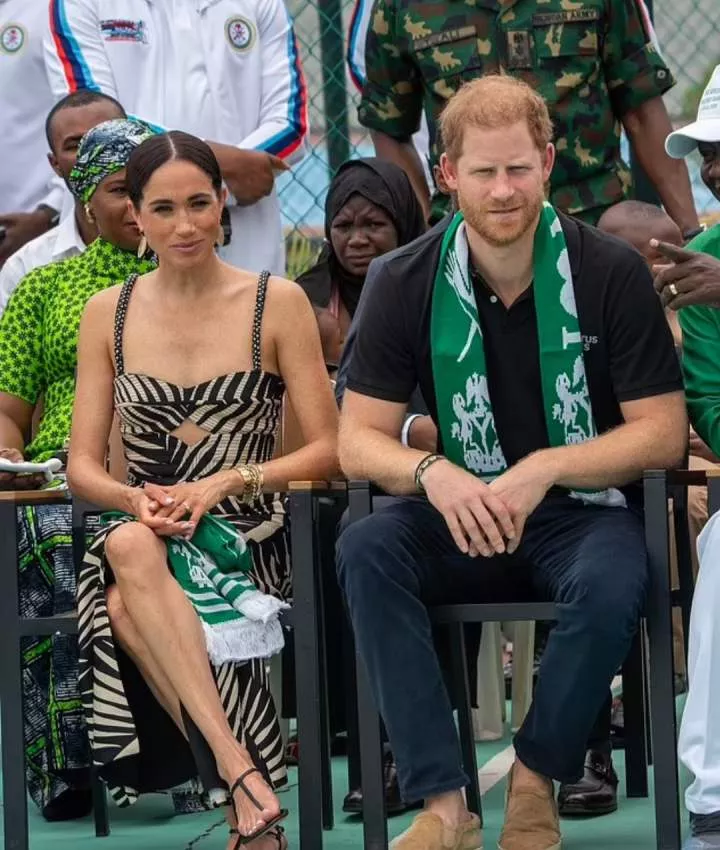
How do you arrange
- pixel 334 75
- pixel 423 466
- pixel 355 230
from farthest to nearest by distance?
pixel 334 75, pixel 355 230, pixel 423 466

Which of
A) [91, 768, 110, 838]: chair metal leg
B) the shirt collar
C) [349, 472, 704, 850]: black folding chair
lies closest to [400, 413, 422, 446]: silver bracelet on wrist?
[349, 472, 704, 850]: black folding chair

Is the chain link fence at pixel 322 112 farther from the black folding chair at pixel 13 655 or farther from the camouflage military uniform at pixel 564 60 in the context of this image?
the black folding chair at pixel 13 655

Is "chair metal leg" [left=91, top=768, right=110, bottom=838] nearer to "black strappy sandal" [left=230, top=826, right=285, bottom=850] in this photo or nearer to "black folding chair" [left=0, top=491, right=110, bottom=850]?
"black folding chair" [left=0, top=491, right=110, bottom=850]

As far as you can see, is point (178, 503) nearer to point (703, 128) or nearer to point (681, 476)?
point (681, 476)

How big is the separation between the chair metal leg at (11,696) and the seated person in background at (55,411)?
0.30m

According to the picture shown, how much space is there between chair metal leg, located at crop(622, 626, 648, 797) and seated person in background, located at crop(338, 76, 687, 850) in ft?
1.81

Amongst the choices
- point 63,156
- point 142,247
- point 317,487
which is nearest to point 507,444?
point 317,487

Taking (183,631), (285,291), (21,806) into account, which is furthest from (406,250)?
(21,806)

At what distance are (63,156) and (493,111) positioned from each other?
2152mm

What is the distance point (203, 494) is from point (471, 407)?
64cm

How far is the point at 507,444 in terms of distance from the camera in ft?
14.3

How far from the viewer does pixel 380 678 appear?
4031mm

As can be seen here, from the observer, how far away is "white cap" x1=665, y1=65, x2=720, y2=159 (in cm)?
460

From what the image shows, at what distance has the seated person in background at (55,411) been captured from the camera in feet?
16.0
